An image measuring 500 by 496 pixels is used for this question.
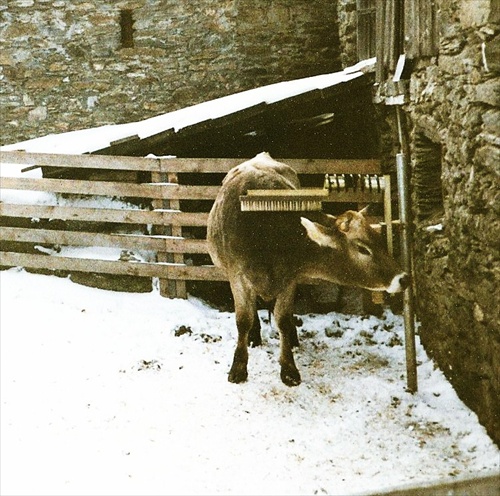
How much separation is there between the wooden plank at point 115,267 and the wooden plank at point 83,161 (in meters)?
1.13

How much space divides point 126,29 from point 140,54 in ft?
1.74

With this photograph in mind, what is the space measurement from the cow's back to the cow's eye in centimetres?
46

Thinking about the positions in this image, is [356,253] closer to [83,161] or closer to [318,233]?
[318,233]

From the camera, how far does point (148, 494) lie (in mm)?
4312

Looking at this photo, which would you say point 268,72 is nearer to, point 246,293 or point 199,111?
point 199,111

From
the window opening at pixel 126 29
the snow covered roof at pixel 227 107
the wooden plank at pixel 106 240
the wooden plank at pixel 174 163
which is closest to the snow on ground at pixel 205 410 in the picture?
the wooden plank at pixel 106 240

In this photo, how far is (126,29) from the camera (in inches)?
428

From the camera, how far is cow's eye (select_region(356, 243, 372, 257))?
5280mm

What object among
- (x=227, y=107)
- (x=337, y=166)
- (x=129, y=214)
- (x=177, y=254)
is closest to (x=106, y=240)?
(x=129, y=214)

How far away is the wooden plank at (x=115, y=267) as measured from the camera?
7562 mm

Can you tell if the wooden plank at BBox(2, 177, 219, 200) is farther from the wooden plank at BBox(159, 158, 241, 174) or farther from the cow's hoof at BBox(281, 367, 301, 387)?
the cow's hoof at BBox(281, 367, 301, 387)

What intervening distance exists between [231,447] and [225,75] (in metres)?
7.07

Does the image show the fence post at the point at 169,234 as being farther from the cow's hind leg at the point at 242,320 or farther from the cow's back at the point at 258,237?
the cow's hind leg at the point at 242,320

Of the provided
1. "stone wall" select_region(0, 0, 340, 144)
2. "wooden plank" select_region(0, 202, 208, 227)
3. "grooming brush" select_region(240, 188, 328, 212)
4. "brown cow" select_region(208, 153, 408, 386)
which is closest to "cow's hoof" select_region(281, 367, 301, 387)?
"brown cow" select_region(208, 153, 408, 386)
